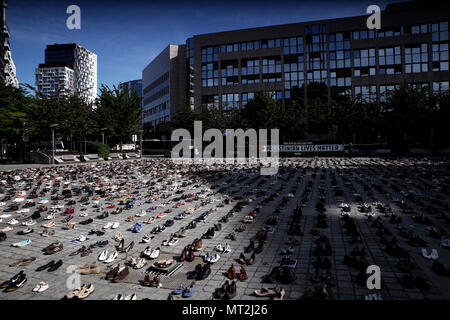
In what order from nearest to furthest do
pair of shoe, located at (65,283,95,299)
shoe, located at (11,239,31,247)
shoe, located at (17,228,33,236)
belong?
pair of shoe, located at (65,283,95,299), shoe, located at (11,239,31,247), shoe, located at (17,228,33,236)

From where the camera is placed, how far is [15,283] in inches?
174

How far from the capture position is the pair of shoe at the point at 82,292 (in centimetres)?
411

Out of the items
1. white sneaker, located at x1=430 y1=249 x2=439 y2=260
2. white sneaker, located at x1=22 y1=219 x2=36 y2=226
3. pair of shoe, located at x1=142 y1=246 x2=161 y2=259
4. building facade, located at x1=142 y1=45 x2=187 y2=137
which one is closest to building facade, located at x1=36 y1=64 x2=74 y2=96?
building facade, located at x1=142 y1=45 x2=187 y2=137

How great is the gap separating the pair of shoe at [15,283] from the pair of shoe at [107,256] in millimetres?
1274

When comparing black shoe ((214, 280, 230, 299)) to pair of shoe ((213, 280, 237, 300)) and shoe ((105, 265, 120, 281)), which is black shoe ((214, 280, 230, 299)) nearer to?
pair of shoe ((213, 280, 237, 300))

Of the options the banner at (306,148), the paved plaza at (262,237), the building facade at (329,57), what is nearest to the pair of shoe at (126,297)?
the paved plaza at (262,237)

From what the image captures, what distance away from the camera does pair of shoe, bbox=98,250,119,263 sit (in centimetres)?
551

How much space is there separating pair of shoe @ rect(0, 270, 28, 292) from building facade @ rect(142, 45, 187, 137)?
205 feet

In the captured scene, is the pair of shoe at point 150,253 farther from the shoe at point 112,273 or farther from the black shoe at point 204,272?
the black shoe at point 204,272

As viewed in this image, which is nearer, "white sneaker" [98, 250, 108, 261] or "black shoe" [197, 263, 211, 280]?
"black shoe" [197, 263, 211, 280]

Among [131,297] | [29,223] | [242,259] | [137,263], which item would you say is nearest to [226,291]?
[242,259]

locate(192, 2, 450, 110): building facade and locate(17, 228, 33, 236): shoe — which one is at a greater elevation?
locate(192, 2, 450, 110): building facade

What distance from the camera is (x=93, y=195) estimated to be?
11844 millimetres
